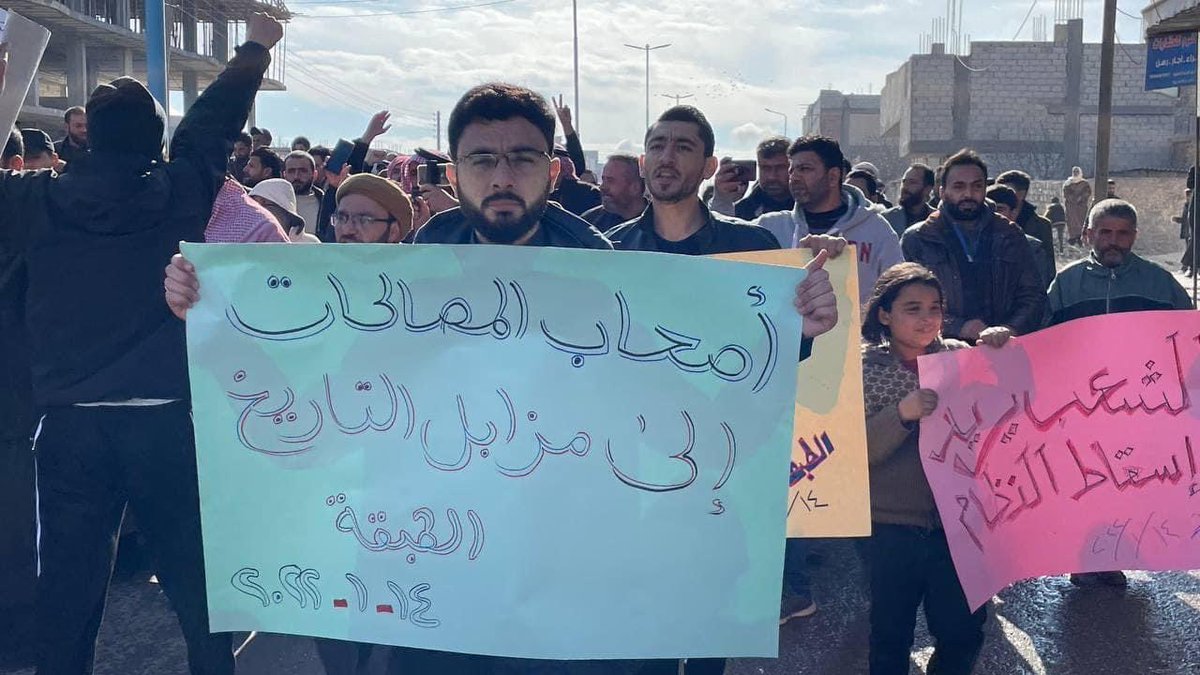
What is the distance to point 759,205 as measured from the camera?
6555 millimetres

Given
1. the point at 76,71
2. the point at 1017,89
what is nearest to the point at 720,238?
the point at 76,71

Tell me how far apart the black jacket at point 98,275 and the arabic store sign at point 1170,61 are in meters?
19.5

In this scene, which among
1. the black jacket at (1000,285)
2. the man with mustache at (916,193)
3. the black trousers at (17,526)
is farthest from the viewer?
the man with mustache at (916,193)

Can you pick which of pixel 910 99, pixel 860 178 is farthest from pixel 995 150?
pixel 860 178

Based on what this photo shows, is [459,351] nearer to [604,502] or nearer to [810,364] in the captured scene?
[604,502]

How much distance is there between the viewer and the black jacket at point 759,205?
6406mm

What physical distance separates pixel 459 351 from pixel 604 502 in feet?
1.43

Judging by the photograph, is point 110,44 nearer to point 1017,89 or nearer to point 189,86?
point 189,86

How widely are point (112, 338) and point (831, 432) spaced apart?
6.88 feet

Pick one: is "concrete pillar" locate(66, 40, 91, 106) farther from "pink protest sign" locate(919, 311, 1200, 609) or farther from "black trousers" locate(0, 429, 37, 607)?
"pink protest sign" locate(919, 311, 1200, 609)

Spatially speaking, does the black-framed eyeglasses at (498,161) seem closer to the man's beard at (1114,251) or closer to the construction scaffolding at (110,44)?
the man's beard at (1114,251)

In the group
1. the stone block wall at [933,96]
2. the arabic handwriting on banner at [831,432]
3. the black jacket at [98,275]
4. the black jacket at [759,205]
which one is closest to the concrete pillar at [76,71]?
the black jacket at [759,205]

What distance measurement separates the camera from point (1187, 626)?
4293mm

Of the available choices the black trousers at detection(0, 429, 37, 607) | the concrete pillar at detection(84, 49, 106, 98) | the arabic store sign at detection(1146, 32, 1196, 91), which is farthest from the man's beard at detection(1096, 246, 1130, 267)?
the concrete pillar at detection(84, 49, 106, 98)
